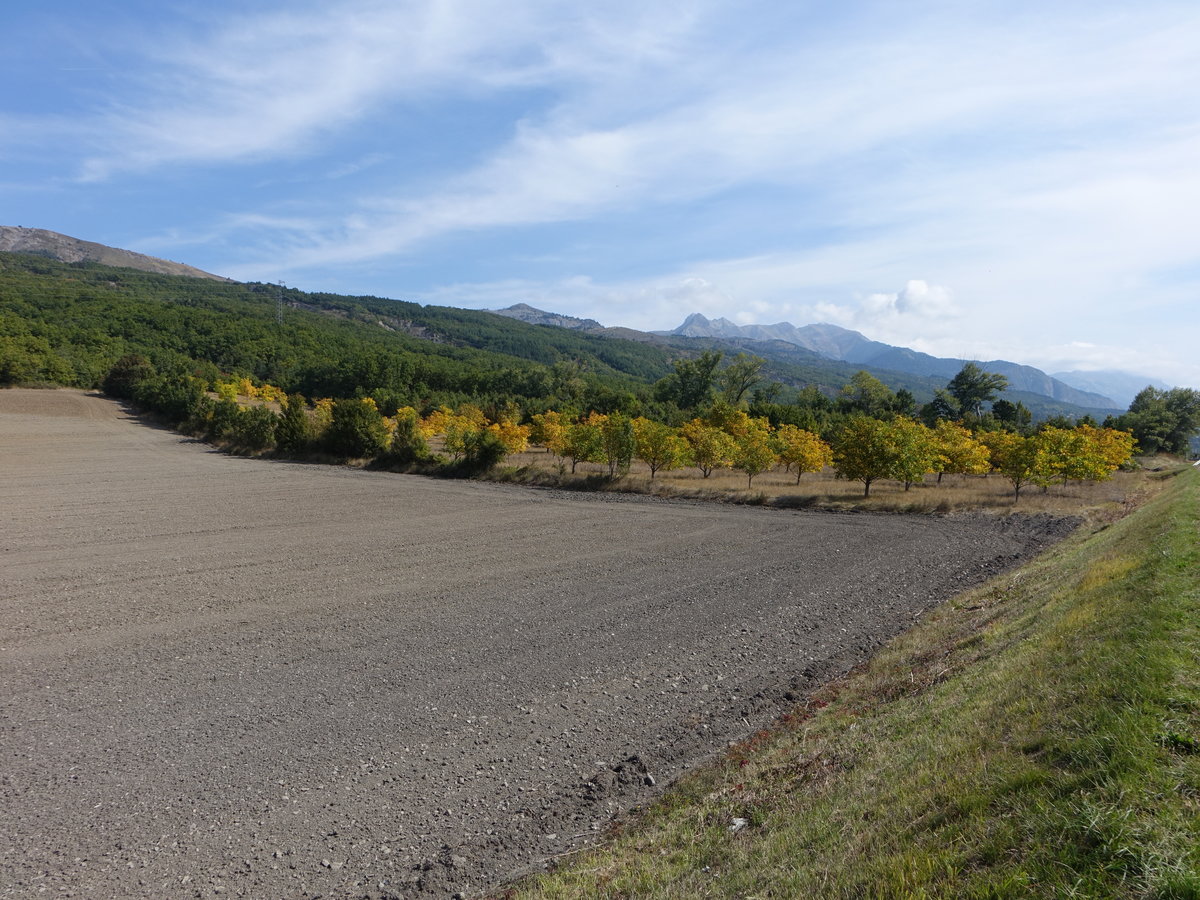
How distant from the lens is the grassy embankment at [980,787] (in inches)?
164

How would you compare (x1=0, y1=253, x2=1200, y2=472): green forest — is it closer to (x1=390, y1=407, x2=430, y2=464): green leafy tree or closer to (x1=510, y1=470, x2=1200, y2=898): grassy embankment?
(x1=390, y1=407, x2=430, y2=464): green leafy tree

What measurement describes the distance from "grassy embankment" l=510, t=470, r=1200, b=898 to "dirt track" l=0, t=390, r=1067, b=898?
5.09 feet

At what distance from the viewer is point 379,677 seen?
39.6 ft

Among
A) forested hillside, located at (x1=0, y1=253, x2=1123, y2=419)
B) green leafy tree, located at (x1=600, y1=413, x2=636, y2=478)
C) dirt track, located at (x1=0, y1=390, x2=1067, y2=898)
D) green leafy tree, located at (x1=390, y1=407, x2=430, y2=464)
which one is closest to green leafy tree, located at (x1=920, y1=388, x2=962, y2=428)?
forested hillside, located at (x1=0, y1=253, x2=1123, y2=419)

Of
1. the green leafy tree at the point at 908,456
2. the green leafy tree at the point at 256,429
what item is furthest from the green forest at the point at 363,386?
the green leafy tree at the point at 908,456

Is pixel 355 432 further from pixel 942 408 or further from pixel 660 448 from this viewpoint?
pixel 942 408

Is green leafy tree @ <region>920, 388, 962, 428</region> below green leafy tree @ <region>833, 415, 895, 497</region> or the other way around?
the other way around

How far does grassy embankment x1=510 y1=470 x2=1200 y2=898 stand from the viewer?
4.16 m

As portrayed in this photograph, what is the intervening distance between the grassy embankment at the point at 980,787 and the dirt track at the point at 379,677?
5.09 feet

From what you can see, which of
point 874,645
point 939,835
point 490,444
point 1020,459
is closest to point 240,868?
point 939,835

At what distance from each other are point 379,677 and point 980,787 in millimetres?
10661

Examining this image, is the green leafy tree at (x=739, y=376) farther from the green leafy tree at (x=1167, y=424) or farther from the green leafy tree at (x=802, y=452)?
the green leafy tree at (x=1167, y=424)

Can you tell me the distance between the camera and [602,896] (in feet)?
19.1

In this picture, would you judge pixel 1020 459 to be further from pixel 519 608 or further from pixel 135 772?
pixel 135 772
